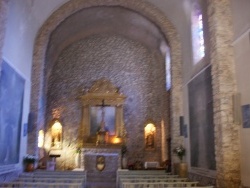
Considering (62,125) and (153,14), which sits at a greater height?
(153,14)

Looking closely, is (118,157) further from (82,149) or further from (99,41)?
(99,41)

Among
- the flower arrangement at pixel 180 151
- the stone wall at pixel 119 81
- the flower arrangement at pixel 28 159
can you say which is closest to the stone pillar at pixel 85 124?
the stone wall at pixel 119 81

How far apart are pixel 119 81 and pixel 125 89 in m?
0.60

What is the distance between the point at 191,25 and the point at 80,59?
8479 mm

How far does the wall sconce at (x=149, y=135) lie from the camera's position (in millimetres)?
17556

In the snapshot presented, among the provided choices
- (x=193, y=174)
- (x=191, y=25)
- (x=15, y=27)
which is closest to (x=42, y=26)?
(x=15, y=27)

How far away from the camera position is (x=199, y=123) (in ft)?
34.0

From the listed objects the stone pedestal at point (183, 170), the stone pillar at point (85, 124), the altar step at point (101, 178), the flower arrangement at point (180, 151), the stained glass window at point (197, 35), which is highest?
the stained glass window at point (197, 35)

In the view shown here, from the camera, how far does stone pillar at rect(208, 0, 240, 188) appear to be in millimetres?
7676

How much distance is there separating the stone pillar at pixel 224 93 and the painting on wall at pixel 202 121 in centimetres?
89

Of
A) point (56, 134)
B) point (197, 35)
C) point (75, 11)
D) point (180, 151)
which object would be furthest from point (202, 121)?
point (56, 134)

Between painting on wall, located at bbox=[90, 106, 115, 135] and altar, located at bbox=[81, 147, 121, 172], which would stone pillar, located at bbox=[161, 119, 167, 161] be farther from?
painting on wall, located at bbox=[90, 106, 115, 135]

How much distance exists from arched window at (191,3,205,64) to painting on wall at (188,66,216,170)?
1.01 meters

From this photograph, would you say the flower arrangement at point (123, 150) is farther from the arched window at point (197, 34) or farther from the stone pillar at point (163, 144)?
the arched window at point (197, 34)
